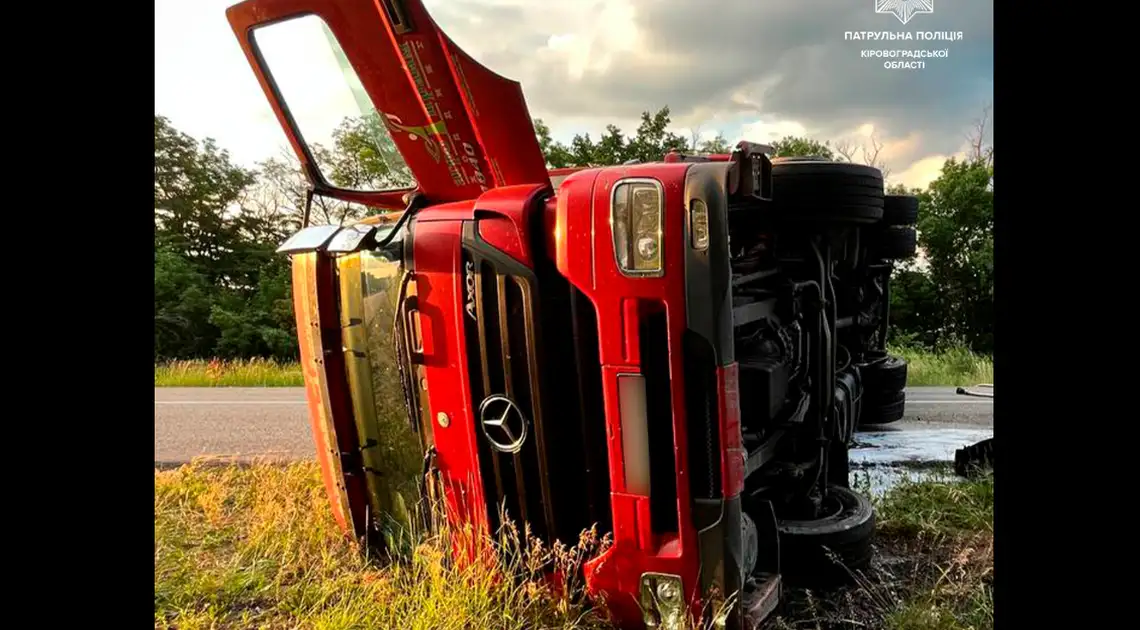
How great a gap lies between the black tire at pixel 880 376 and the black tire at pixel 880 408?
39 millimetres

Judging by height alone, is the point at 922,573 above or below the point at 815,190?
below

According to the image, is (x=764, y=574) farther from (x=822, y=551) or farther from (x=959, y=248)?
(x=959, y=248)

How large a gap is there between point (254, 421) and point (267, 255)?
855 cm

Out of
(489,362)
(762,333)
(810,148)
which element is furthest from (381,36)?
(810,148)

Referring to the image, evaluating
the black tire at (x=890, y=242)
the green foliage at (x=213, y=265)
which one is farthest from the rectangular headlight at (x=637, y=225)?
the green foliage at (x=213, y=265)

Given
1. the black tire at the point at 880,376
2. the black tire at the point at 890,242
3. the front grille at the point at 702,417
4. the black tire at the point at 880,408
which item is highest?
the black tire at the point at 890,242

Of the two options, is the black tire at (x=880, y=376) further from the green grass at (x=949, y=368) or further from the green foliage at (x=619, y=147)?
the green foliage at (x=619, y=147)

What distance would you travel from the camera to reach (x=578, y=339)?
231 cm

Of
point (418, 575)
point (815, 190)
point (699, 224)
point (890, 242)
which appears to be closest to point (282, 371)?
point (418, 575)

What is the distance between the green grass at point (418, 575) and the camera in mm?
2406
